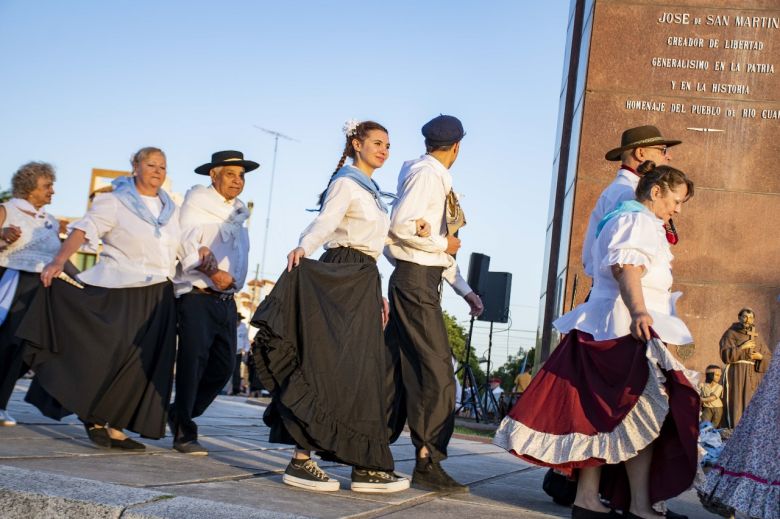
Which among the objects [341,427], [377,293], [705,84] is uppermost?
[705,84]

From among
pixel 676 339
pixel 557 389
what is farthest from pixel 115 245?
pixel 676 339

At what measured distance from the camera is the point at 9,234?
753 centimetres

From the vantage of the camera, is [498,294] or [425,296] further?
[498,294]

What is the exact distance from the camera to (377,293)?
16.8ft

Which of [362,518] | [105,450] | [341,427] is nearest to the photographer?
[362,518]

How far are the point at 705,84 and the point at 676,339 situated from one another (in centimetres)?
839

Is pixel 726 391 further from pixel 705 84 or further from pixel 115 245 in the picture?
pixel 115 245

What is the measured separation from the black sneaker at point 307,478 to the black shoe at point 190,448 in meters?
1.34

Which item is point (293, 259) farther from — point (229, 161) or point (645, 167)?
point (229, 161)

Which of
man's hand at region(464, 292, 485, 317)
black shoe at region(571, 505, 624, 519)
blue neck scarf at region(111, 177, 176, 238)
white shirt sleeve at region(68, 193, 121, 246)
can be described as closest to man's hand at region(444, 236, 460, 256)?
man's hand at region(464, 292, 485, 317)

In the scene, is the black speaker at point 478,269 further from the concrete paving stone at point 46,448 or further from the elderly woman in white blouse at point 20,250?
the concrete paving stone at point 46,448

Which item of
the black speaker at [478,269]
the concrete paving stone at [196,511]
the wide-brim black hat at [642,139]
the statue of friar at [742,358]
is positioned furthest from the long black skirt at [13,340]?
the black speaker at [478,269]

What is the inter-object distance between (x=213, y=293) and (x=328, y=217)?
1.70 metres

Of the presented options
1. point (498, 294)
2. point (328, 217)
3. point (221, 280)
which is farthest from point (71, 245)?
point (498, 294)
